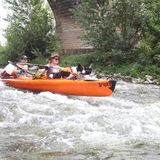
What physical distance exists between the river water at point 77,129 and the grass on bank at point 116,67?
7.29m

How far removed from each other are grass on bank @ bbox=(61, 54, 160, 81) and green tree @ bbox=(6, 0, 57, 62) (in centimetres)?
481

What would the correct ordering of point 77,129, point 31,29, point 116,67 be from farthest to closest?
point 31,29
point 116,67
point 77,129

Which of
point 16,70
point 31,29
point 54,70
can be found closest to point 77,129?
point 54,70

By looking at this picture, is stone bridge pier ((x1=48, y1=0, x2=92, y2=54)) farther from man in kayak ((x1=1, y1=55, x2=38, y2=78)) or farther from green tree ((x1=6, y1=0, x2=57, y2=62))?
man in kayak ((x1=1, y1=55, x2=38, y2=78))

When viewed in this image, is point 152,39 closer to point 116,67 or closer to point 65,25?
point 116,67

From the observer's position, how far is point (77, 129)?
809 cm

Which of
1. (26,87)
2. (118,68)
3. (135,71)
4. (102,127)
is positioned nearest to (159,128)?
(102,127)

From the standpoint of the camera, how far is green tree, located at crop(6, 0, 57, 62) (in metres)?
32.2

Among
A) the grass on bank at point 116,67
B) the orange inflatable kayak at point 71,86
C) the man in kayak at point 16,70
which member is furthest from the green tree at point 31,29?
the orange inflatable kayak at point 71,86

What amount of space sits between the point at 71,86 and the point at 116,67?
9.81 m

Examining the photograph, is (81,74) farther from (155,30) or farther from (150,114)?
(155,30)

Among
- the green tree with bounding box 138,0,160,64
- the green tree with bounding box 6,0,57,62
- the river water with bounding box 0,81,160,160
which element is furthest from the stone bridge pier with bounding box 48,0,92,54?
the river water with bounding box 0,81,160,160

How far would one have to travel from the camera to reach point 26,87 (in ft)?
45.5

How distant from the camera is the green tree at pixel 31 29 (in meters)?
32.2
